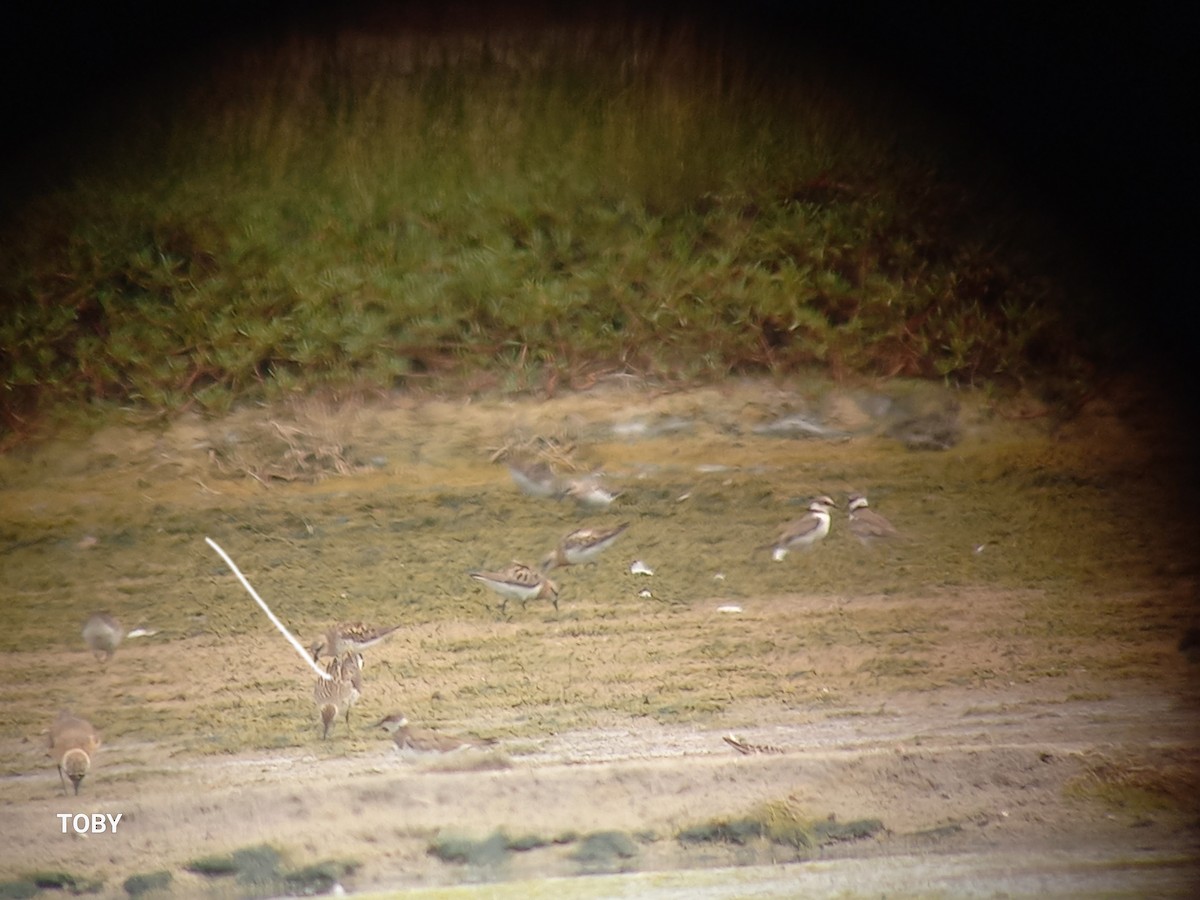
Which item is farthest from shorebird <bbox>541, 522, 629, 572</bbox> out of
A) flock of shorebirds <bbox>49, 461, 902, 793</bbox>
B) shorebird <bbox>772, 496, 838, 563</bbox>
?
shorebird <bbox>772, 496, 838, 563</bbox>

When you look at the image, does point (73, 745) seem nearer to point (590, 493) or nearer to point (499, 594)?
point (499, 594)

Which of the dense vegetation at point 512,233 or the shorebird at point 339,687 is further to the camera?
the shorebird at point 339,687

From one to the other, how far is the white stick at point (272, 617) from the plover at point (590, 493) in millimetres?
336

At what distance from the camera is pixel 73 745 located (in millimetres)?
964

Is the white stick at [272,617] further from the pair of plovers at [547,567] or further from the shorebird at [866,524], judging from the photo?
the shorebird at [866,524]

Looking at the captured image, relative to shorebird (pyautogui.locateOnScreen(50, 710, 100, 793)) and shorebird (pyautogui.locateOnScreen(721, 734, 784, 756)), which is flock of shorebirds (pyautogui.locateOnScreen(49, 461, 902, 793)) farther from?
shorebird (pyautogui.locateOnScreen(721, 734, 784, 756))

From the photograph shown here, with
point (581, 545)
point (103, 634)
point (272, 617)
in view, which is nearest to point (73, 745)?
point (103, 634)

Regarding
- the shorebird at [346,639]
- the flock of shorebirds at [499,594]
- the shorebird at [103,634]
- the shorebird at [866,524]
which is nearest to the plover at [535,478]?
the flock of shorebirds at [499,594]

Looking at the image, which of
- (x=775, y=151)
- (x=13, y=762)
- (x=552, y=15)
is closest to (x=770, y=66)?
(x=775, y=151)

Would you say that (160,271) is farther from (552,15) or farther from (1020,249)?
(1020,249)

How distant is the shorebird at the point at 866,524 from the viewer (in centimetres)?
95

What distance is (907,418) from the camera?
0.93 m

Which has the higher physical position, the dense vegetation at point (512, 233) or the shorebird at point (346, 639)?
the dense vegetation at point (512, 233)

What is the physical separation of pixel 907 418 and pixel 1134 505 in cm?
27
